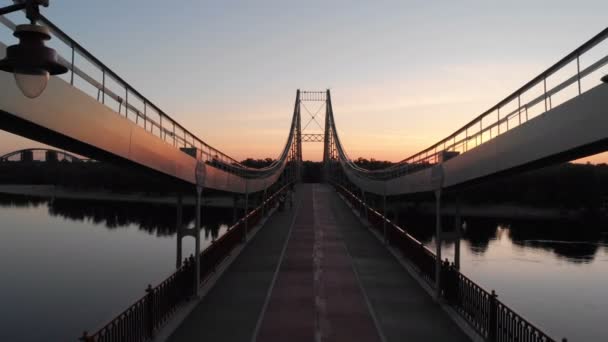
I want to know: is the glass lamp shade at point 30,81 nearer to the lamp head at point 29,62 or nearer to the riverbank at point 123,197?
the lamp head at point 29,62

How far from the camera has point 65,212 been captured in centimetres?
7406

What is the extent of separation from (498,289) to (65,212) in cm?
6101

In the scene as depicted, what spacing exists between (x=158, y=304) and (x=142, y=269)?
26283 mm

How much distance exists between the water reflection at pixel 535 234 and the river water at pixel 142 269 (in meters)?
0.11

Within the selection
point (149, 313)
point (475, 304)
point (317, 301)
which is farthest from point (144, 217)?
point (475, 304)

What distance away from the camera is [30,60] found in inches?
135

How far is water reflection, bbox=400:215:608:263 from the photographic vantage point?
45.4 m

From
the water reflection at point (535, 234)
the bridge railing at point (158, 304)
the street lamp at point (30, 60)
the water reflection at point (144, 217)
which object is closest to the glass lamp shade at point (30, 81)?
the street lamp at point (30, 60)

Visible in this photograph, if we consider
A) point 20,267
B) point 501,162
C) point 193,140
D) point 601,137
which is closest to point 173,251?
point 20,267

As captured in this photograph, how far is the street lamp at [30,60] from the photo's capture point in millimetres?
3432

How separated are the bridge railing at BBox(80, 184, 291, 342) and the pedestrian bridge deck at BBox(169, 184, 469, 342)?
1.35 ft

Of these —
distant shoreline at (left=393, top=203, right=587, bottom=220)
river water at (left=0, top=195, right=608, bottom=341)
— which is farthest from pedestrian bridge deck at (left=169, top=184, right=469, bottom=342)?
distant shoreline at (left=393, top=203, right=587, bottom=220)

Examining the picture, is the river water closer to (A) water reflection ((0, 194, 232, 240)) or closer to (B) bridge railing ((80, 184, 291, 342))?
(A) water reflection ((0, 194, 232, 240))

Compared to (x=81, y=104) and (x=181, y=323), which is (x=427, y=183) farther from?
(x=81, y=104)
